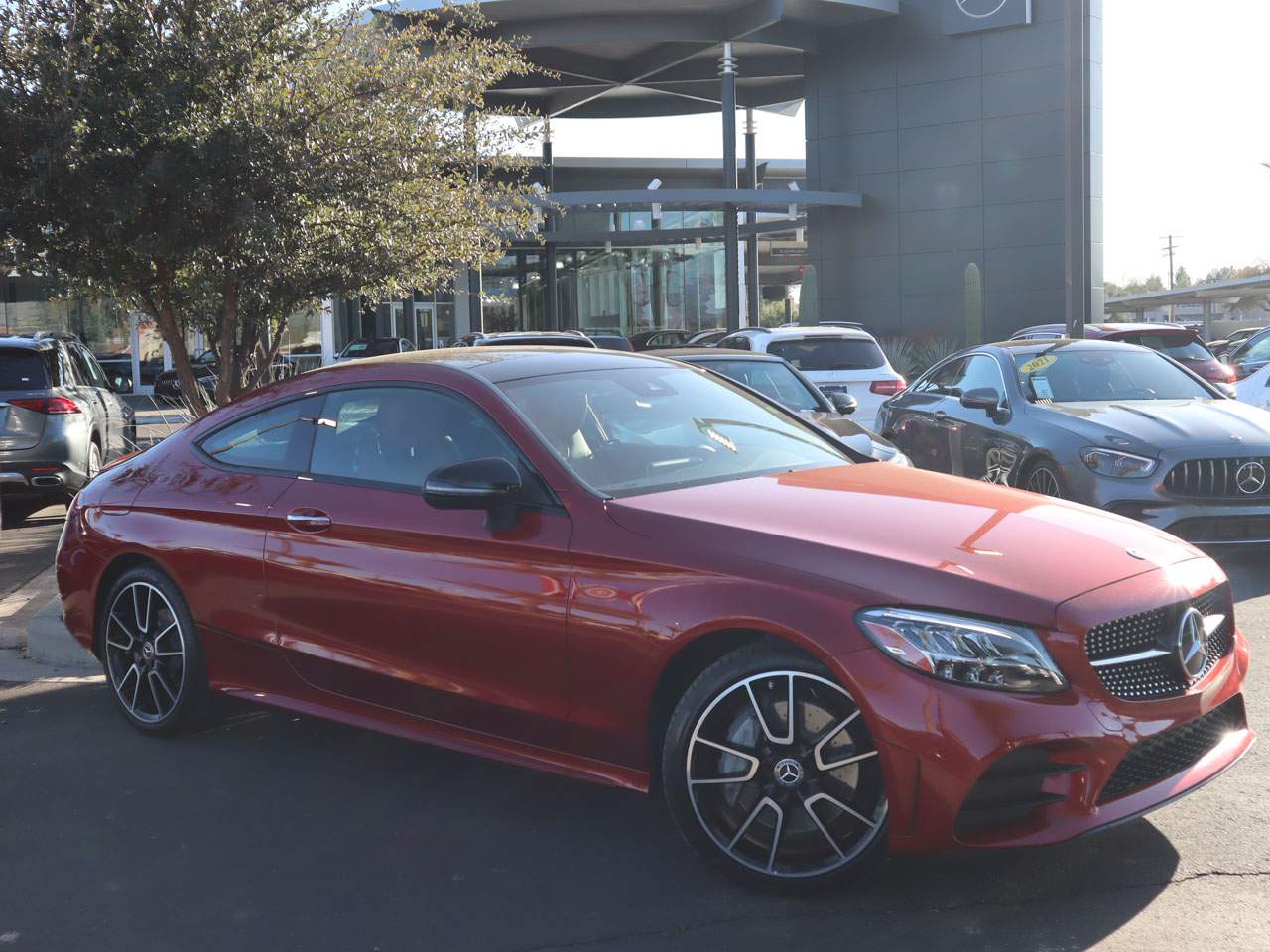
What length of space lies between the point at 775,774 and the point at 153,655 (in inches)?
116

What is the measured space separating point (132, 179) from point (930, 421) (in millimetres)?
6388

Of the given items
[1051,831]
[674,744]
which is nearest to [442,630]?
[674,744]

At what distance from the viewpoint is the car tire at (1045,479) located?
8.88 meters

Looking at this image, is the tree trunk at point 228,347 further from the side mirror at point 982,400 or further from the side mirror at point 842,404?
the side mirror at point 982,400

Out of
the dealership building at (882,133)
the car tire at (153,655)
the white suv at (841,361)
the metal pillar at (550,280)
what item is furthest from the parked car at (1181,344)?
the metal pillar at (550,280)

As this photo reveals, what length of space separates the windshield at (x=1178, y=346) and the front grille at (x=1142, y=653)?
12.3 metres

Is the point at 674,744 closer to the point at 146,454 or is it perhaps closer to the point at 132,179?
the point at 146,454

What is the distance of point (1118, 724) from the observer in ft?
11.3

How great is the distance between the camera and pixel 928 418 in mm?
11141

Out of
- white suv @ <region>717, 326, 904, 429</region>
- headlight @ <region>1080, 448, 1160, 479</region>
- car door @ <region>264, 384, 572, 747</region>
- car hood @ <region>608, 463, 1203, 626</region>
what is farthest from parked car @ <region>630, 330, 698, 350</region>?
car hood @ <region>608, 463, 1203, 626</region>

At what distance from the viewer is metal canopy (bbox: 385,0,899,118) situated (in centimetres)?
3391

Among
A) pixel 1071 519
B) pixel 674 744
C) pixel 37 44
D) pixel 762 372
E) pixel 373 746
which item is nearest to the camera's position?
pixel 674 744

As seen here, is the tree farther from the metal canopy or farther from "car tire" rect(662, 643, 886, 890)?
the metal canopy

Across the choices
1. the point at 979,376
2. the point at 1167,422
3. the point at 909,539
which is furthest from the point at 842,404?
the point at 909,539
